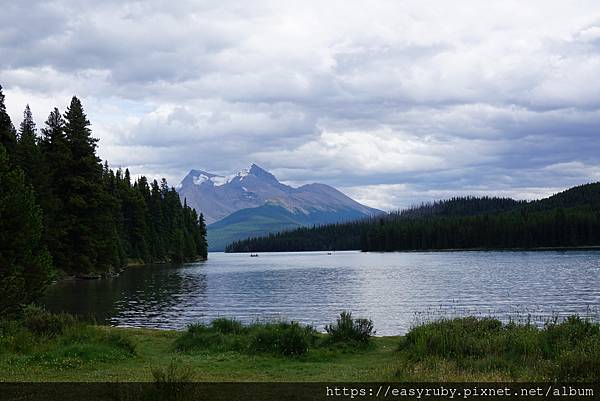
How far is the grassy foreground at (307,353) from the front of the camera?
56.1 ft

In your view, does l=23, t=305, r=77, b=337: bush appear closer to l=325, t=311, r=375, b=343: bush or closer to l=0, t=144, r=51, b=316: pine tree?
l=0, t=144, r=51, b=316: pine tree

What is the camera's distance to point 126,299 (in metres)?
55.5

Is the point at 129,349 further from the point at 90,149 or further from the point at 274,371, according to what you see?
the point at 90,149

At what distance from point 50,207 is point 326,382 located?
58.3m

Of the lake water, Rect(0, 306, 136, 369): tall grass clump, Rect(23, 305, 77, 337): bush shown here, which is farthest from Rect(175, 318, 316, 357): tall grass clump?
the lake water

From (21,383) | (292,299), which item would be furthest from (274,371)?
(292,299)

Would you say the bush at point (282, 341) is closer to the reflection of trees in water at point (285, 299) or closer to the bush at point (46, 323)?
the bush at point (46, 323)

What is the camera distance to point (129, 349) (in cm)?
2256

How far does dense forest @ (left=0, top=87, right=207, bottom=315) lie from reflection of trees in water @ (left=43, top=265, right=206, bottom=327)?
15.8ft

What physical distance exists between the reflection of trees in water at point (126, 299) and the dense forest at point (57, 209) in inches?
189

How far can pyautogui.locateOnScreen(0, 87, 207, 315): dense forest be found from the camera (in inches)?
1104

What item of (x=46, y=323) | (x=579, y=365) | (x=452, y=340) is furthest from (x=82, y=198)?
(x=579, y=365)

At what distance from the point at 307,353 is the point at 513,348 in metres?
7.50

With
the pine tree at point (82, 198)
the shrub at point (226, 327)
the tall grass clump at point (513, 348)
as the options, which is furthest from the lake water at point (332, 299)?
the tall grass clump at point (513, 348)
